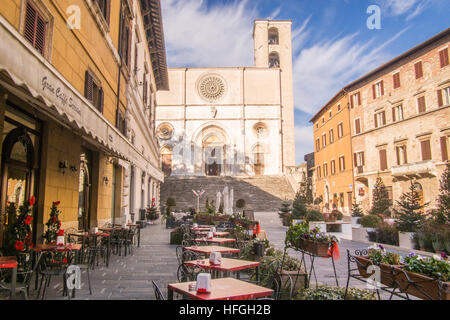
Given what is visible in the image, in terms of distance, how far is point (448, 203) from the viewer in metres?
12.3

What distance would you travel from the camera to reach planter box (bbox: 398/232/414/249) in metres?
11.6

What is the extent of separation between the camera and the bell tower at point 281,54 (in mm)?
48125

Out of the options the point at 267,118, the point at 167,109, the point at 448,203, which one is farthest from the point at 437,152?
the point at 167,109

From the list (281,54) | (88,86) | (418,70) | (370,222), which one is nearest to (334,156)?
(418,70)

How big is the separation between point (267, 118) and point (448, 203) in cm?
3552

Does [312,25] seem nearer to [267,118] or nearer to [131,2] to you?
[131,2]

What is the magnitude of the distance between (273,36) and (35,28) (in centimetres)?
5152

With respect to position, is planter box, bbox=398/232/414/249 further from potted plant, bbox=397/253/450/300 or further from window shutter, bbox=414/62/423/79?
window shutter, bbox=414/62/423/79

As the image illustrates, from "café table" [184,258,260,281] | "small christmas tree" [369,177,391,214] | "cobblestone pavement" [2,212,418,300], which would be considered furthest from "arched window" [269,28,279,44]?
"café table" [184,258,260,281]

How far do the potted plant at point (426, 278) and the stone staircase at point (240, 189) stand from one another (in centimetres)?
2874

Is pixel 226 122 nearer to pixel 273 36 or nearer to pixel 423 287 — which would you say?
pixel 273 36

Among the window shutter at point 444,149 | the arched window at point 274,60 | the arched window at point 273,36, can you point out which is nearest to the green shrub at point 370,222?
the window shutter at point 444,149

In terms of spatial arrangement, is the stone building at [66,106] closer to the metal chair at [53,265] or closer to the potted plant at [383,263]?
the metal chair at [53,265]

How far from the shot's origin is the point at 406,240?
38.6ft
